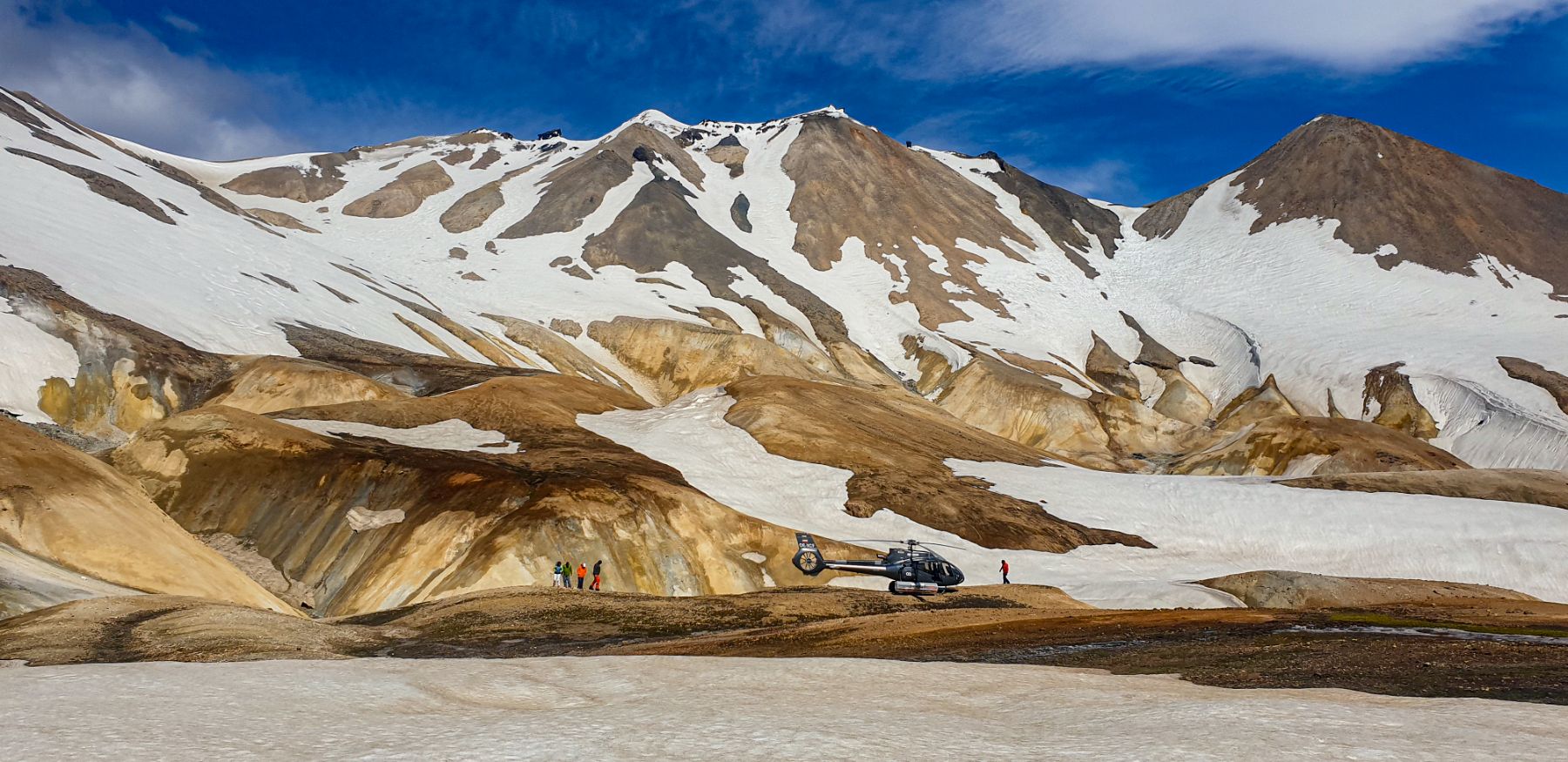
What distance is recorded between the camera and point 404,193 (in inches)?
7215

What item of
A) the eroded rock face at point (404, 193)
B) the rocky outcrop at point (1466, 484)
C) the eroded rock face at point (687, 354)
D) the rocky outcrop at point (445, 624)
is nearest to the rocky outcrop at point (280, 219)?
the eroded rock face at point (404, 193)

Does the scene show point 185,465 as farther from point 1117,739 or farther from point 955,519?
point 1117,739

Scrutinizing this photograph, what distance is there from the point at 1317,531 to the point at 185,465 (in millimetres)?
62777

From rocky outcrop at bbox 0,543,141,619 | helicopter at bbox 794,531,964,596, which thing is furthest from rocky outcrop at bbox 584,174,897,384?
rocky outcrop at bbox 0,543,141,619

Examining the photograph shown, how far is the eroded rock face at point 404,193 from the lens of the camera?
178 metres

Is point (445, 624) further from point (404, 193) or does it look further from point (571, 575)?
point (404, 193)

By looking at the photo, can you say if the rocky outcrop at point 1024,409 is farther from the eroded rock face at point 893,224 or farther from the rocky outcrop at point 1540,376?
the rocky outcrop at point 1540,376

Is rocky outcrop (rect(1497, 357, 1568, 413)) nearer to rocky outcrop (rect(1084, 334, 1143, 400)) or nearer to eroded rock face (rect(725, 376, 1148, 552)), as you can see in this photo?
rocky outcrop (rect(1084, 334, 1143, 400))

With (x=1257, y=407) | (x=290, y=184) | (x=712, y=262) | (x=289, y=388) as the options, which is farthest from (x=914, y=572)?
(x=290, y=184)

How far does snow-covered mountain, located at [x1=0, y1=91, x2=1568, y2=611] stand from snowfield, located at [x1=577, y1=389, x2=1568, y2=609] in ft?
2.79

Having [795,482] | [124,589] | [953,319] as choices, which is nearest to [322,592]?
[124,589]

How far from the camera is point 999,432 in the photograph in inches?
4811

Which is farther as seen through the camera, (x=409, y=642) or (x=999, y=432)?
(x=999, y=432)

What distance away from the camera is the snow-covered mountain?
5181 cm
